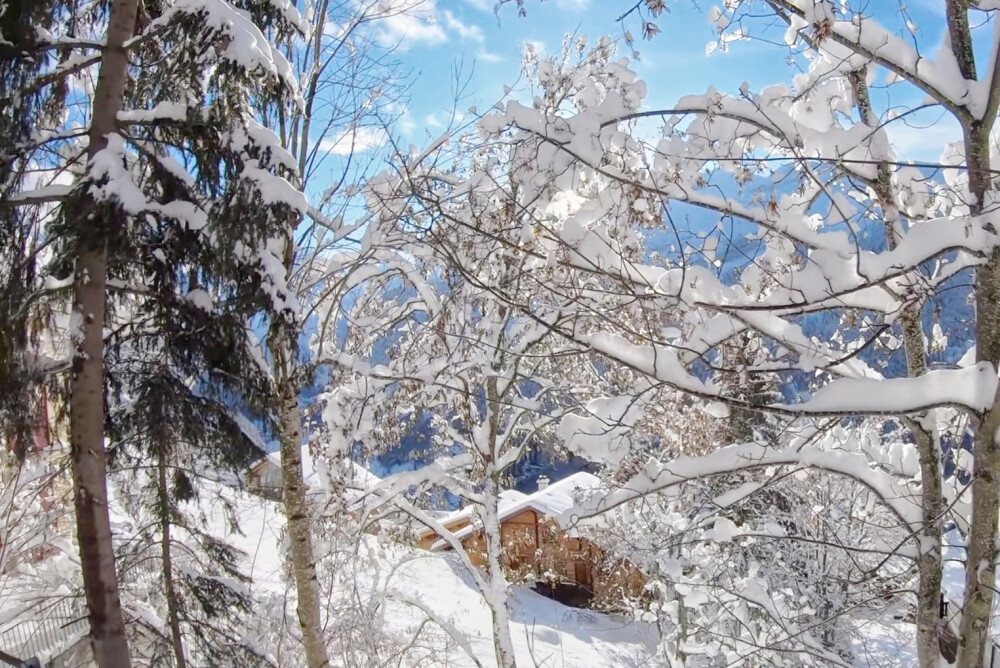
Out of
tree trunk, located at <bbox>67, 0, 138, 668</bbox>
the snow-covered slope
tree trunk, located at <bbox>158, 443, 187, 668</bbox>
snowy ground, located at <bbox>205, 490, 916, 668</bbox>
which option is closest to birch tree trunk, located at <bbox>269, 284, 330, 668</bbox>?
tree trunk, located at <bbox>158, 443, 187, 668</bbox>

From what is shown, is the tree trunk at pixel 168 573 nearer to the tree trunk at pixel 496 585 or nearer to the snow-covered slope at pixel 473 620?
the tree trunk at pixel 496 585

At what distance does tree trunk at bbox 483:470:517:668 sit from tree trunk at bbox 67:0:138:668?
4.20m

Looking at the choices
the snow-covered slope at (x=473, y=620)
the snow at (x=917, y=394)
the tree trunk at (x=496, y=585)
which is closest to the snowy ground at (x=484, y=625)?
the snow-covered slope at (x=473, y=620)

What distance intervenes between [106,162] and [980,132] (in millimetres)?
4335

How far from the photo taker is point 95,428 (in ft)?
13.0

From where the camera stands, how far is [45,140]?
152 inches

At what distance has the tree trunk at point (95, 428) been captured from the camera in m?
3.91

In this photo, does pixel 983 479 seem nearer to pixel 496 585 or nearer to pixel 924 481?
pixel 924 481

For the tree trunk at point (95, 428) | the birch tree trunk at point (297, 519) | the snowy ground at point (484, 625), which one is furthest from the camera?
the snowy ground at point (484, 625)

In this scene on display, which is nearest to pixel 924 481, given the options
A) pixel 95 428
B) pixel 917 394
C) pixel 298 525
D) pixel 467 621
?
pixel 917 394

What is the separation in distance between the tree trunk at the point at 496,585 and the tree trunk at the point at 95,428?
13.8 ft

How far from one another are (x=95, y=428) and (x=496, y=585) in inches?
190

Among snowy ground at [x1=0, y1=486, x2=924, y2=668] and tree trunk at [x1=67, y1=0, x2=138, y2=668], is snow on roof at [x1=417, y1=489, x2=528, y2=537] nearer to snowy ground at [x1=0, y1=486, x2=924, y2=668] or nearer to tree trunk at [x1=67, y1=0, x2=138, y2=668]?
snowy ground at [x1=0, y1=486, x2=924, y2=668]

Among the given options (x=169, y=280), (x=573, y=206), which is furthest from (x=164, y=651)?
(x=573, y=206)
